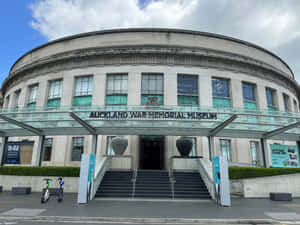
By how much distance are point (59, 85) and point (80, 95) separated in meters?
3.93

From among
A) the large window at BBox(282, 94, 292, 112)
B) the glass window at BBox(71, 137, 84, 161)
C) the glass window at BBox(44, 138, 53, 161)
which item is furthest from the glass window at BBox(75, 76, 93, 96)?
the large window at BBox(282, 94, 292, 112)

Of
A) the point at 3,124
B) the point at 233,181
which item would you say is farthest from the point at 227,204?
the point at 3,124

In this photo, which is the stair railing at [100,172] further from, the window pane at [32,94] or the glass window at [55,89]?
the window pane at [32,94]

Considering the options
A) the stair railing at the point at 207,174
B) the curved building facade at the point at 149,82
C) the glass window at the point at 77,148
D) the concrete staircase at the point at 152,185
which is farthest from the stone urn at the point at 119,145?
the stair railing at the point at 207,174

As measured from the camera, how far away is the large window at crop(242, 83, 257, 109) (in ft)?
88.3

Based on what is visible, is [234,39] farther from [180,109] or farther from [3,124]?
[3,124]

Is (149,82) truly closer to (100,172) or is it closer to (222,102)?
(222,102)

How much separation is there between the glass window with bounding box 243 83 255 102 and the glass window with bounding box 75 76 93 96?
65.5ft

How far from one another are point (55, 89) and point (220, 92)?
21.4 meters

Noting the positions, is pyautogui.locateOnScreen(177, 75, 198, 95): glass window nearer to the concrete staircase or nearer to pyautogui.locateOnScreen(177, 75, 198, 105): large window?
pyautogui.locateOnScreen(177, 75, 198, 105): large window

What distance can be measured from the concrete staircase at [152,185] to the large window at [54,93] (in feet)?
47.5

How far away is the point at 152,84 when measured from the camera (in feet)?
82.7

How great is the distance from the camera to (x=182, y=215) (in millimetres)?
8969

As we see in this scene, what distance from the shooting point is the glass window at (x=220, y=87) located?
26062mm
